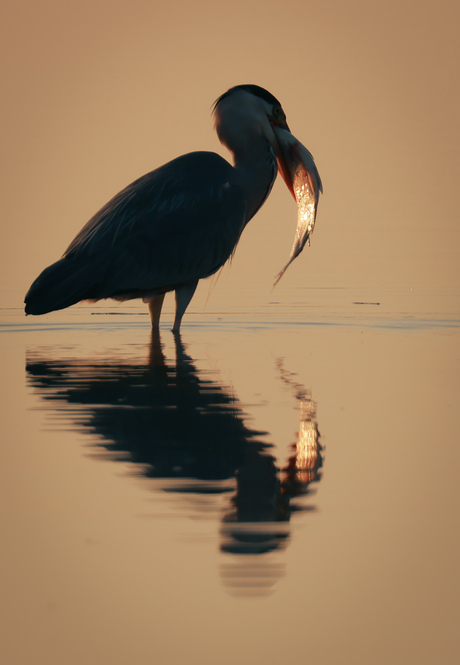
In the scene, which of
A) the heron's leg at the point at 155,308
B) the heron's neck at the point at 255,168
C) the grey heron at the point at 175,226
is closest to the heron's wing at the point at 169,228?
the grey heron at the point at 175,226

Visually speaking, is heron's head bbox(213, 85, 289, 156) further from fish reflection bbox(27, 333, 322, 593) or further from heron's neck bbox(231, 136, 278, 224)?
fish reflection bbox(27, 333, 322, 593)

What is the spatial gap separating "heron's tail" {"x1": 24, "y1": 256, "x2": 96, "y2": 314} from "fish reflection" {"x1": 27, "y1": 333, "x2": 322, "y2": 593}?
0.79 m

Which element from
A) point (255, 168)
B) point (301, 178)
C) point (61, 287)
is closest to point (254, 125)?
point (255, 168)

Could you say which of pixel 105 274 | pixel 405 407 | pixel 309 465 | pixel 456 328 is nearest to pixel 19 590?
pixel 309 465

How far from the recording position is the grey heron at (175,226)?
29.2 ft

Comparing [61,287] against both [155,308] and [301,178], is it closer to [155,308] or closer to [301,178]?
[155,308]

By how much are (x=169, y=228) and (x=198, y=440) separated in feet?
14.6

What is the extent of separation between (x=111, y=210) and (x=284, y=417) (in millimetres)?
4113

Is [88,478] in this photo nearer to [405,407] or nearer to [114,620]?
[114,620]

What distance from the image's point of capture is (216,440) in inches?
206

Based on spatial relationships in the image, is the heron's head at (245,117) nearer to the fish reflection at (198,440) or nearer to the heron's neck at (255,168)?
the heron's neck at (255,168)

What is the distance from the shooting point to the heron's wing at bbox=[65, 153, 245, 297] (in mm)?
9156

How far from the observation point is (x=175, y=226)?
9469 mm

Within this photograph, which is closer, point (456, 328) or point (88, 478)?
point (88, 478)
